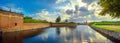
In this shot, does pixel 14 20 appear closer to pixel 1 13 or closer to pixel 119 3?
pixel 1 13

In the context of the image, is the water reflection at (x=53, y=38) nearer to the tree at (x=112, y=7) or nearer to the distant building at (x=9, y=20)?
the tree at (x=112, y=7)

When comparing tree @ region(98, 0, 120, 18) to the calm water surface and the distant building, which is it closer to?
the calm water surface

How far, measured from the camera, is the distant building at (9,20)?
124ft

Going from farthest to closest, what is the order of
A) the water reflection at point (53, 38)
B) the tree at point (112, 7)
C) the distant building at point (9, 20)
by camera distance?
the distant building at point (9, 20) → the tree at point (112, 7) → the water reflection at point (53, 38)

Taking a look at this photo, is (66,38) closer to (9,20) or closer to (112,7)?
(112,7)

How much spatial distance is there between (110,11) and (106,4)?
155 cm

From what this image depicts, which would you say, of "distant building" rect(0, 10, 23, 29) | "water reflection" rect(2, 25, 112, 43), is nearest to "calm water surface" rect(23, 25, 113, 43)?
"water reflection" rect(2, 25, 112, 43)

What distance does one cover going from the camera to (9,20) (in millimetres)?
41812

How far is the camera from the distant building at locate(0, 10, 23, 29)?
3775 cm

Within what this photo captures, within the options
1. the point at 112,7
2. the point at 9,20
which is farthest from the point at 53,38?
the point at 9,20

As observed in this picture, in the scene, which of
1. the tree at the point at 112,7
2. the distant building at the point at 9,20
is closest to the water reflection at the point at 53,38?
the tree at the point at 112,7

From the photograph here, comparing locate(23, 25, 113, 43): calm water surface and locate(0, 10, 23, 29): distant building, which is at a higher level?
locate(0, 10, 23, 29): distant building

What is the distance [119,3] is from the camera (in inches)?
810

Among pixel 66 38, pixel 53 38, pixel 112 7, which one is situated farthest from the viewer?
pixel 53 38
